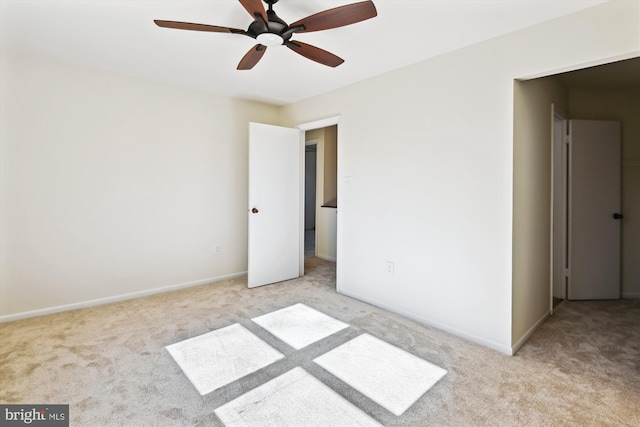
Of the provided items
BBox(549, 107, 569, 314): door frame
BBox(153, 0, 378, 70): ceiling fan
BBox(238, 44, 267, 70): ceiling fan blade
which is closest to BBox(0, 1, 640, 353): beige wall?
BBox(549, 107, 569, 314): door frame

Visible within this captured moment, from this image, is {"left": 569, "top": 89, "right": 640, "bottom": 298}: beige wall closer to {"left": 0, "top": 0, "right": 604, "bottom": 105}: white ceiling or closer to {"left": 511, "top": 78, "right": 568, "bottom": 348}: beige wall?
{"left": 511, "top": 78, "right": 568, "bottom": 348}: beige wall

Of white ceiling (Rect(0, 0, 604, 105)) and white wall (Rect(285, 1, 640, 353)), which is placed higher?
white ceiling (Rect(0, 0, 604, 105))

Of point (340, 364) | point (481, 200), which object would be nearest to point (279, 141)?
point (481, 200)

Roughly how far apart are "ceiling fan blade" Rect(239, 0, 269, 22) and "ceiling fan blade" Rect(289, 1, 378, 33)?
0.20 meters

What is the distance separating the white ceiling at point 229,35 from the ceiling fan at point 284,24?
8.0 inches

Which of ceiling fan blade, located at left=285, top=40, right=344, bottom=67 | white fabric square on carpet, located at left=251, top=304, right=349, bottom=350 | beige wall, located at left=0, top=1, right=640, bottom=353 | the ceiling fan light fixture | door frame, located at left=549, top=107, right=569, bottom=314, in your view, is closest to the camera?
the ceiling fan light fixture

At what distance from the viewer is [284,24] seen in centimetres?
190

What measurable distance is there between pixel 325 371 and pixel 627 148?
421 cm

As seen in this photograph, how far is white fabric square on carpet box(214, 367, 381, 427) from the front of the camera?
1620 millimetres

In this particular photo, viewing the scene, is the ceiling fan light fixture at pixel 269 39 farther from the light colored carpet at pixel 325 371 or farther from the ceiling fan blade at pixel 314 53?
the light colored carpet at pixel 325 371

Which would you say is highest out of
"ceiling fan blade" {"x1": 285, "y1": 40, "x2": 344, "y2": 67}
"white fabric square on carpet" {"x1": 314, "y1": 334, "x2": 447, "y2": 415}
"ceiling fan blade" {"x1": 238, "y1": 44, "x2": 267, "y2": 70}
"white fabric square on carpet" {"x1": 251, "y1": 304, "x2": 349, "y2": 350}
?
"ceiling fan blade" {"x1": 238, "y1": 44, "x2": 267, "y2": 70}

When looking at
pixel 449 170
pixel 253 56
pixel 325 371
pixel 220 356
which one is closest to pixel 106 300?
pixel 220 356

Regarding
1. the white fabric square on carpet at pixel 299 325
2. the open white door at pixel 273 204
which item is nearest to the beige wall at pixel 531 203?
the white fabric square on carpet at pixel 299 325

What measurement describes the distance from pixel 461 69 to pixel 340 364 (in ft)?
8.14
